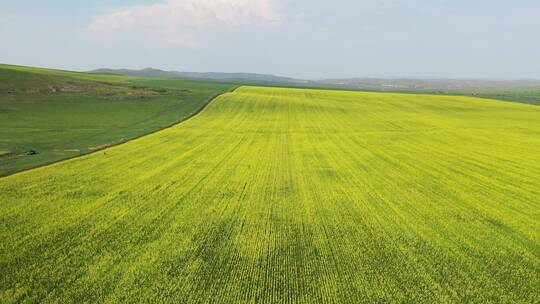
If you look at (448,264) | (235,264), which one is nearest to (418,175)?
(448,264)

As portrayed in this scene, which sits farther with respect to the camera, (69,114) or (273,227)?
(69,114)

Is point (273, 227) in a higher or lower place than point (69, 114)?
lower

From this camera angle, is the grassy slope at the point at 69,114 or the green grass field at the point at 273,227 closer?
the green grass field at the point at 273,227

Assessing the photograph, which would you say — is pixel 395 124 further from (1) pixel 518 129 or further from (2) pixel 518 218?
(2) pixel 518 218

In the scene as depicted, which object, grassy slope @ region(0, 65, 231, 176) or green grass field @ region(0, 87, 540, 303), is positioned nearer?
green grass field @ region(0, 87, 540, 303)
